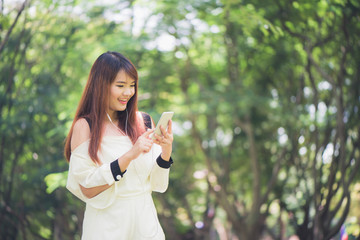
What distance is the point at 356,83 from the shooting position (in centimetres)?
492

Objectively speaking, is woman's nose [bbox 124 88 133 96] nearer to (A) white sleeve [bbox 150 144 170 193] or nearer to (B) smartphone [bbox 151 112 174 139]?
(B) smartphone [bbox 151 112 174 139]

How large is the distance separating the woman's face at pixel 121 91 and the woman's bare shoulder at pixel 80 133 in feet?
0.53

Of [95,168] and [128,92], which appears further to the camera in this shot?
[128,92]

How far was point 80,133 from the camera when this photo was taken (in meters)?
1.91

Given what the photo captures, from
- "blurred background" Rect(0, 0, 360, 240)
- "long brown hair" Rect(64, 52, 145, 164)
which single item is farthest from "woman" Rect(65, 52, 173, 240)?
"blurred background" Rect(0, 0, 360, 240)

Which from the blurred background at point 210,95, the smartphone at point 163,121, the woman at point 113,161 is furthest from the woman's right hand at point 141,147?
the blurred background at point 210,95

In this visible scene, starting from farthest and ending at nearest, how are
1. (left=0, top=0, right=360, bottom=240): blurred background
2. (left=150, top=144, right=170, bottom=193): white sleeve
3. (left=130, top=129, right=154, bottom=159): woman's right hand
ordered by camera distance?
(left=0, top=0, right=360, bottom=240): blurred background, (left=150, top=144, right=170, bottom=193): white sleeve, (left=130, top=129, right=154, bottom=159): woman's right hand

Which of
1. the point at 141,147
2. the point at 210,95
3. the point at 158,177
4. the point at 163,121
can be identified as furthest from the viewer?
the point at 210,95

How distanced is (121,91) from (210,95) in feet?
13.2

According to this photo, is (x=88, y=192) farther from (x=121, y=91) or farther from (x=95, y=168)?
(x=121, y=91)

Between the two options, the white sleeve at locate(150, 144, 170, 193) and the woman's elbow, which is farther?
the white sleeve at locate(150, 144, 170, 193)

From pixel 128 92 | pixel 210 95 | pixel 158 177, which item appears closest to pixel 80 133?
pixel 128 92

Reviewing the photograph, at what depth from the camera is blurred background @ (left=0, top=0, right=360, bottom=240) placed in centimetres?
472

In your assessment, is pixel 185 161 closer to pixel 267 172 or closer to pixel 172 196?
pixel 172 196
